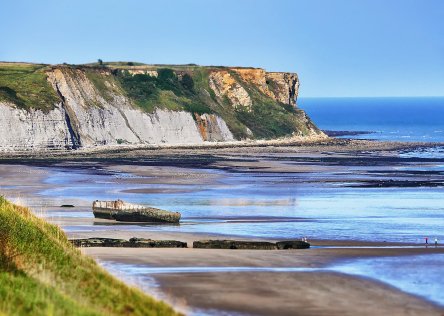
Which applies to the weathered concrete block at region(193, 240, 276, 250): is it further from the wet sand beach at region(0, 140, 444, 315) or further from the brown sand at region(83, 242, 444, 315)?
the wet sand beach at region(0, 140, 444, 315)

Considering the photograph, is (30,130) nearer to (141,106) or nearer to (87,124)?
(87,124)

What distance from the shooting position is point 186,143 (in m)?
138

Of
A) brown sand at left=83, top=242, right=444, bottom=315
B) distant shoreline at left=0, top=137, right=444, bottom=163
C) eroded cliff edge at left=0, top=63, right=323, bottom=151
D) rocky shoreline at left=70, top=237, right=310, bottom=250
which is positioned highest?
eroded cliff edge at left=0, top=63, right=323, bottom=151

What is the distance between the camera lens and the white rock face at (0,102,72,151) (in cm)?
11731

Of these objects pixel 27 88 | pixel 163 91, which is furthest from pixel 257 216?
pixel 163 91

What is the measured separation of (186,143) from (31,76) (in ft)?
62.0

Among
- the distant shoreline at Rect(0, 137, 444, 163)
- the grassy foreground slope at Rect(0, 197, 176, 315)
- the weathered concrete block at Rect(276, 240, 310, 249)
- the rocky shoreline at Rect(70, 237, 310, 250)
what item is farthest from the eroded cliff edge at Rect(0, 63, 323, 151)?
the grassy foreground slope at Rect(0, 197, 176, 315)

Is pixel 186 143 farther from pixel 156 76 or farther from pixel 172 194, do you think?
pixel 172 194

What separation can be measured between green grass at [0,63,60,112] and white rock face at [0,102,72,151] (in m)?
1.41

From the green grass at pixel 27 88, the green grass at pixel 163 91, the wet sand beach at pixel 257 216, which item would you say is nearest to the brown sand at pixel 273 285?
the wet sand beach at pixel 257 216

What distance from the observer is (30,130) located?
392 ft

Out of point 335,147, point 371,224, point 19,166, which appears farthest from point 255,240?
point 335,147

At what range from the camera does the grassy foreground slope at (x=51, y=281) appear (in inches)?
1031

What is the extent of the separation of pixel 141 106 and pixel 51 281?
113 metres
